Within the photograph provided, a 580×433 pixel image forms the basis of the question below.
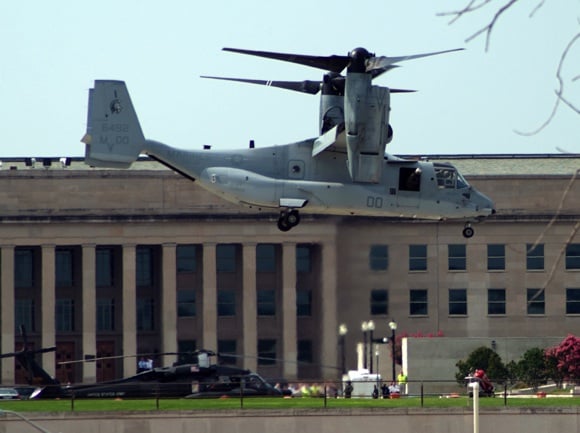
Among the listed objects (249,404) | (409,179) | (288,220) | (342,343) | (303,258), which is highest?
(409,179)

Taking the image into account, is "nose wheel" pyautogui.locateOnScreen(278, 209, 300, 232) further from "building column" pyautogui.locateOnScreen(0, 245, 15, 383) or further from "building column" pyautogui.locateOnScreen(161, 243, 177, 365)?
"building column" pyautogui.locateOnScreen(161, 243, 177, 365)

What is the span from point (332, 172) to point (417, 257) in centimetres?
4859

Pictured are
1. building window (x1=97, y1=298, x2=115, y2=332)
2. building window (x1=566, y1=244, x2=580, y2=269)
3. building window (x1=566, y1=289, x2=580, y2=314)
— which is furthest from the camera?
building window (x1=97, y1=298, x2=115, y2=332)

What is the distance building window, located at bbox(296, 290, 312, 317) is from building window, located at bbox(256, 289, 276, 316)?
148 cm

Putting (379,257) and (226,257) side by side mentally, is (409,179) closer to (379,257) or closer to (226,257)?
(379,257)

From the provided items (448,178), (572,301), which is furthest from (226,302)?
(448,178)

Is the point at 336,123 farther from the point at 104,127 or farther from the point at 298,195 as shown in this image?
the point at 104,127

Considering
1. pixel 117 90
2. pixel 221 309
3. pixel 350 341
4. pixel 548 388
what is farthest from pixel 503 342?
pixel 117 90

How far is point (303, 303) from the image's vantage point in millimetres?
115000

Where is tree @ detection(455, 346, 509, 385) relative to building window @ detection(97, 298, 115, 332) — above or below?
below

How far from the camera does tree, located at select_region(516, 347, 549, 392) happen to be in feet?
286

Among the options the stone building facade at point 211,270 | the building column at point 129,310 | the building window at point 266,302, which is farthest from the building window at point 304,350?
the building column at point 129,310

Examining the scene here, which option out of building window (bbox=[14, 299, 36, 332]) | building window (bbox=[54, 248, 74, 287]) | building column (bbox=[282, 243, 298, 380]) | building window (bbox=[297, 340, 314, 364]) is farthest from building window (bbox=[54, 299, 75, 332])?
building window (bbox=[297, 340, 314, 364])

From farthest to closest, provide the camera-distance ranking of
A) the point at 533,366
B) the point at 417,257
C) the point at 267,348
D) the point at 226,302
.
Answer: the point at 226,302
the point at 267,348
the point at 417,257
the point at 533,366
